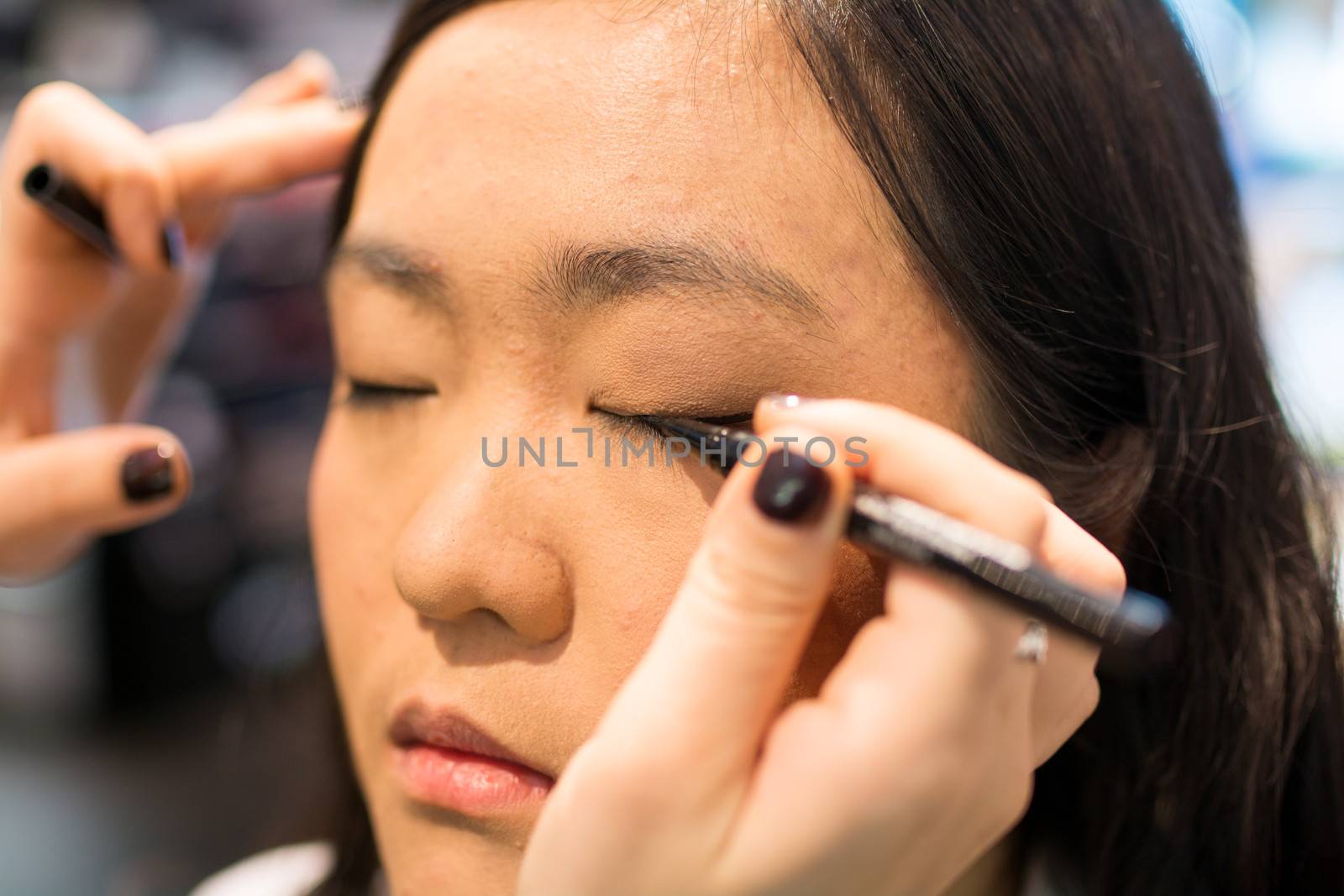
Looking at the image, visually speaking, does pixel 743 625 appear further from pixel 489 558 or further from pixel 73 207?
pixel 73 207

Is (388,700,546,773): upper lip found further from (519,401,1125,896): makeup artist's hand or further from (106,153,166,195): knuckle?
(106,153,166,195): knuckle

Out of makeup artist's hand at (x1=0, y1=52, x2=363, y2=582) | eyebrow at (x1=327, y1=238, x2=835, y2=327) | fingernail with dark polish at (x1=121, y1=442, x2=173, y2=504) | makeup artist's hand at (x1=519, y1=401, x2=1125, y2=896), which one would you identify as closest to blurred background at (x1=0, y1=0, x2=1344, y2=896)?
makeup artist's hand at (x1=0, y1=52, x2=363, y2=582)

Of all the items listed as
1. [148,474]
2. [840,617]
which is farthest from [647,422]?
[148,474]

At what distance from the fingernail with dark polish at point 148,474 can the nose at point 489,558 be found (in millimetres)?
351

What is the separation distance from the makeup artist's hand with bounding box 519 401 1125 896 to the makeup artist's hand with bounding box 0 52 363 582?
0.59 m

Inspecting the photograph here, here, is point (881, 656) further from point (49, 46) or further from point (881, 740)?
point (49, 46)

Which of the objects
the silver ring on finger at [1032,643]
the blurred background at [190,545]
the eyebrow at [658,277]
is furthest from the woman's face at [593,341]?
the blurred background at [190,545]

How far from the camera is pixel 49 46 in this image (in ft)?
5.67

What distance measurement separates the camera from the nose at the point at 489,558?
22.8 inches

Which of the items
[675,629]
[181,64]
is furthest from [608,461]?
[181,64]

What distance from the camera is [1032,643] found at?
46cm

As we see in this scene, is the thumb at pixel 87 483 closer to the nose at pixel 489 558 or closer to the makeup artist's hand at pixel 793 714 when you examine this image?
the nose at pixel 489 558

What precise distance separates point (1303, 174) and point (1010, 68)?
2200 millimetres

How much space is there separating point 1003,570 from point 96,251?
2.84 feet
